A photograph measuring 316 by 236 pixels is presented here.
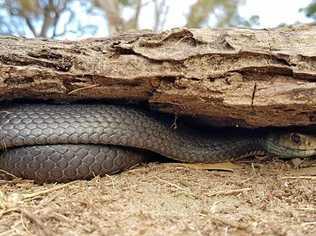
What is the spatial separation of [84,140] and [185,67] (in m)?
0.83

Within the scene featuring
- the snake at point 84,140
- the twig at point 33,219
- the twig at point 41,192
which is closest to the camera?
the twig at point 33,219

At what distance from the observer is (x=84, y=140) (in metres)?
3.09

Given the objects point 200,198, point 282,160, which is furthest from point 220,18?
point 200,198

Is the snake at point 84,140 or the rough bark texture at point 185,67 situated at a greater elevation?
the rough bark texture at point 185,67

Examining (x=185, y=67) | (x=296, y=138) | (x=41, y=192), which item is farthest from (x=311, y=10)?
(x=41, y=192)

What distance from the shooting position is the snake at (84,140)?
3.04 m

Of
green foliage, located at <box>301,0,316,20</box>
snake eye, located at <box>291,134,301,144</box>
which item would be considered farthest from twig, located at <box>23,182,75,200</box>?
green foliage, located at <box>301,0,316,20</box>

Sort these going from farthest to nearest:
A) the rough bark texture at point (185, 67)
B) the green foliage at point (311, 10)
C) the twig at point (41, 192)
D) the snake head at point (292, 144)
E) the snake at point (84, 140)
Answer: the green foliage at point (311, 10), the snake head at point (292, 144), the snake at point (84, 140), the rough bark texture at point (185, 67), the twig at point (41, 192)

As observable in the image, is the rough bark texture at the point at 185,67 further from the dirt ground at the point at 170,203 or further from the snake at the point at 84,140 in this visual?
the dirt ground at the point at 170,203

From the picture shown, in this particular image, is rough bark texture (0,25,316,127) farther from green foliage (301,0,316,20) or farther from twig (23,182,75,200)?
green foliage (301,0,316,20)

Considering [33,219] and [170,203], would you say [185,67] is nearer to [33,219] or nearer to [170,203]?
[170,203]

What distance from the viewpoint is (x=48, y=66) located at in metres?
2.94

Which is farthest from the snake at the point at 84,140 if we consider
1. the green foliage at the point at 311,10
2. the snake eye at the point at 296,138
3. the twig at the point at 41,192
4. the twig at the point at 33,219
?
the green foliage at the point at 311,10

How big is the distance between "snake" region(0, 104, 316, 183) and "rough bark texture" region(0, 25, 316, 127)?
20 cm
